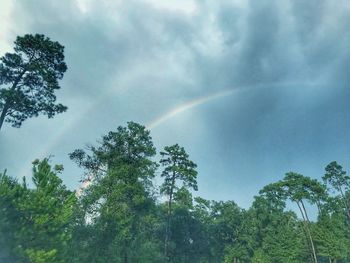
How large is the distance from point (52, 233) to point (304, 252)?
47527mm

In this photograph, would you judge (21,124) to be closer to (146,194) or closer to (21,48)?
(21,48)

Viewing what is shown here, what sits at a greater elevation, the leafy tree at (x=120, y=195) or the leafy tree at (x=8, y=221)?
the leafy tree at (x=120, y=195)

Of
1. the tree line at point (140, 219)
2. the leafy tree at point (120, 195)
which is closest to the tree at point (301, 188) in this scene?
the tree line at point (140, 219)

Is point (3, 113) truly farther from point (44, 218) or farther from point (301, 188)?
point (301, 188)

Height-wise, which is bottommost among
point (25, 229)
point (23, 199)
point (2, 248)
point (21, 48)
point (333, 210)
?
point (2, 248)

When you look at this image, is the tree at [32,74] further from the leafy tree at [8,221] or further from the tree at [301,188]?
the tree at [301,188]

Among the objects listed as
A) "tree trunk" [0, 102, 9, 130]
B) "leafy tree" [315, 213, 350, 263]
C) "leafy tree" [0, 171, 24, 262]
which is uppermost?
"leafy tree" [315, 213, 350, 263]

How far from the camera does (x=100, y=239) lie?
29.5m

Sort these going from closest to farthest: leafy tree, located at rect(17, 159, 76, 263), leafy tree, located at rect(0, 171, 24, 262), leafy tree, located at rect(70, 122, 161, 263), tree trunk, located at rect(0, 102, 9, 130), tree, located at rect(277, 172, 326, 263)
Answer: leafy tree, located at rect(0, 171, 24, 262) < leafy tree, located at rect(17, 159, 76, 263) < tree trunk, located at rect(0, 102, 9, 130) < leafy tree, located at rect(70, 122, 161, 263) < tree, located at rect(277, 172, 326, 263)

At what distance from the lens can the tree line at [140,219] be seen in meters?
19.5

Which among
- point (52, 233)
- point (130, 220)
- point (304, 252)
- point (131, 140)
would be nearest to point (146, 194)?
point (130, 220)

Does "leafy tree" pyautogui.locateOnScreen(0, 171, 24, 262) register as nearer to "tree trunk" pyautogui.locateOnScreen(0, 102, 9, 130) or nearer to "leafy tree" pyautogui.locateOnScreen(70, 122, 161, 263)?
"tree trunk" pyautogui.locateOnScreen(0, 102, 9, 130)

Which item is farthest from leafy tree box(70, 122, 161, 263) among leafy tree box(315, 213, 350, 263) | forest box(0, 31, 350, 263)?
leafy tree box(315, 213, 350, 263)

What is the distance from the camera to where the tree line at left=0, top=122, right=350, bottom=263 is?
19500mm
